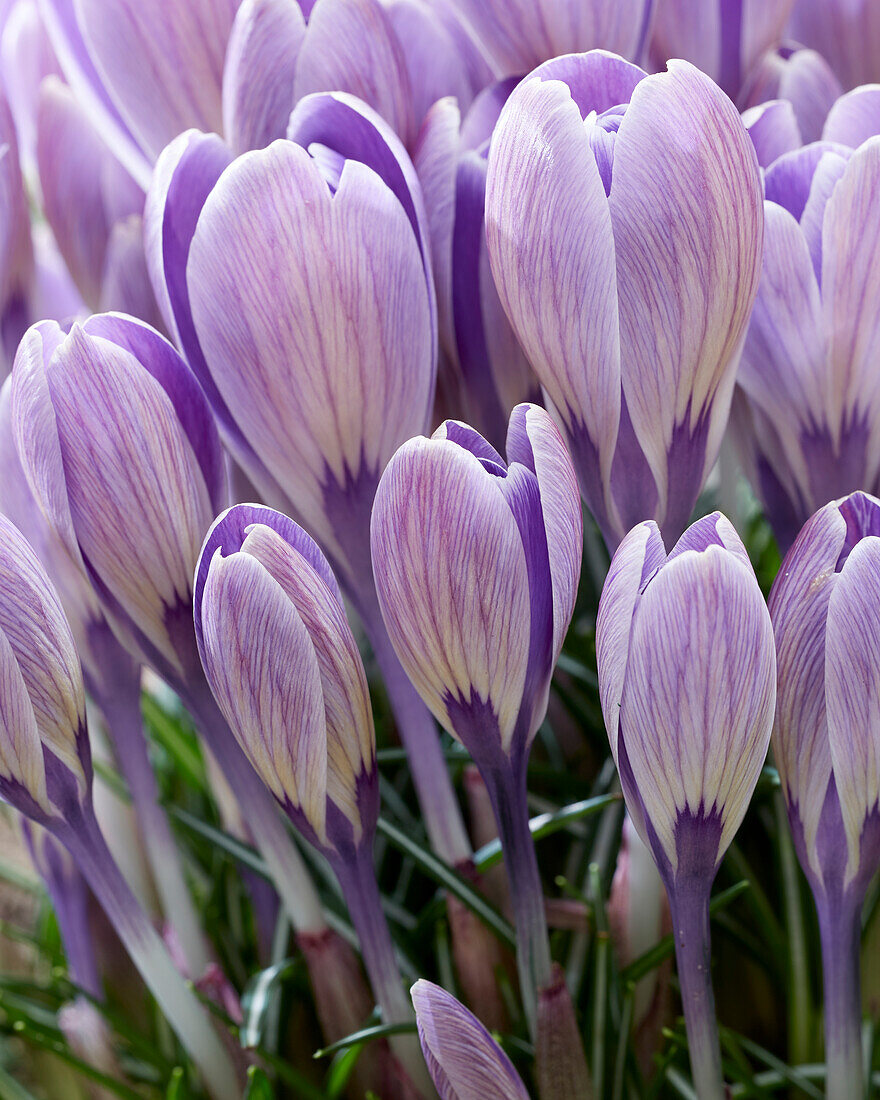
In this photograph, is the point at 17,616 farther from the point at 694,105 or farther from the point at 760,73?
the point at 760,73

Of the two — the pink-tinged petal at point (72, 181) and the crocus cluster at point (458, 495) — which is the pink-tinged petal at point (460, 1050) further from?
the pink-tinged petal at point (72, 181)

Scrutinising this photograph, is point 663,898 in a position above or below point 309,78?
below

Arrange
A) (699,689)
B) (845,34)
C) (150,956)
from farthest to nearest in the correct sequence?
(845,34), (150,956), (699,689)

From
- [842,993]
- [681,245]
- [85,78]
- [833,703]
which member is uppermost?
[85,78]

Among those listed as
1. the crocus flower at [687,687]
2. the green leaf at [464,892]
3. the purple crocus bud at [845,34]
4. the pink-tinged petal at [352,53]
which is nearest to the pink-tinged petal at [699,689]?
the crocus flower at [687,687]

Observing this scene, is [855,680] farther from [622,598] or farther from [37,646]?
[37,646]

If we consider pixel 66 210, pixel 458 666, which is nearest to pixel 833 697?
pixel 458 666

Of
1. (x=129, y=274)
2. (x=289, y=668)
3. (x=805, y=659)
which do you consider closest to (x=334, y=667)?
(x=289, y=668)
